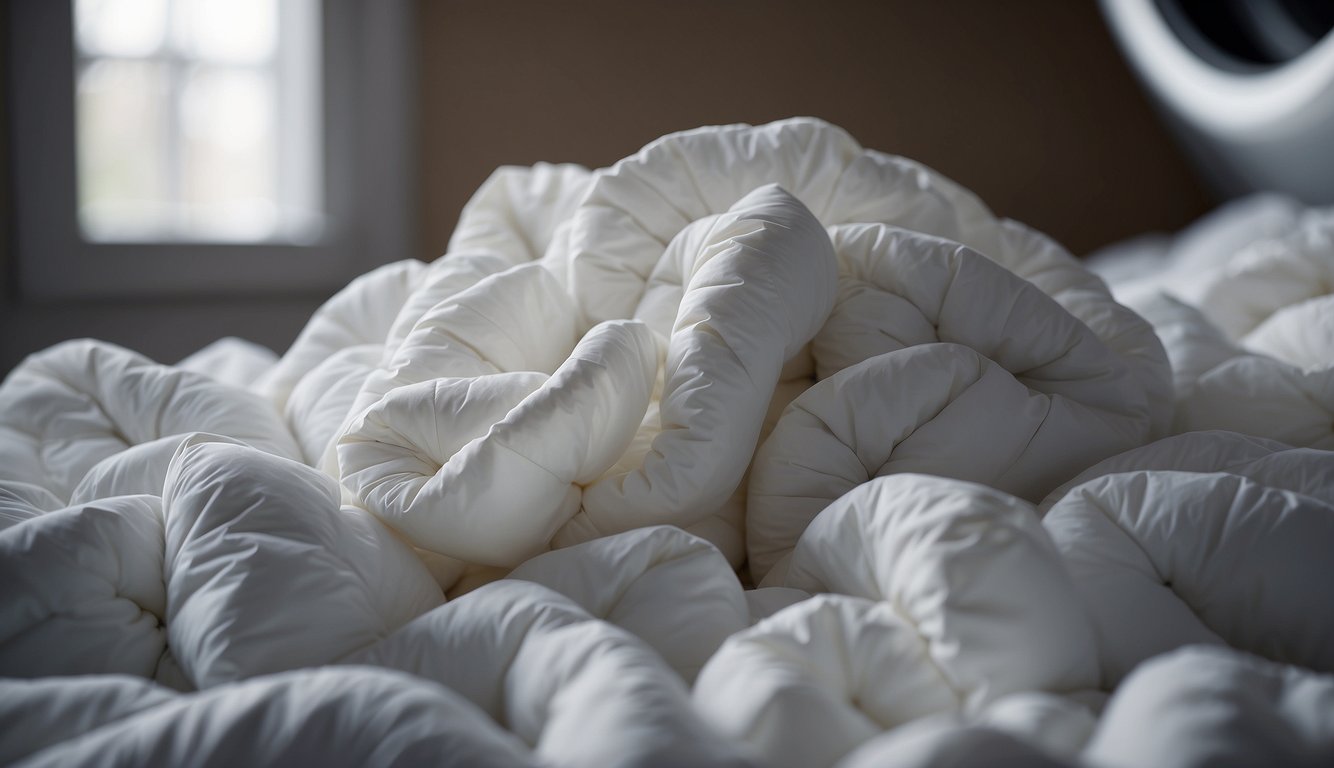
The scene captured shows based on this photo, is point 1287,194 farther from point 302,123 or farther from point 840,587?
point 302,123

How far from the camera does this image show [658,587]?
1.67 feet

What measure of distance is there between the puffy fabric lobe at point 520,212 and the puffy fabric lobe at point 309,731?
515 millimetres

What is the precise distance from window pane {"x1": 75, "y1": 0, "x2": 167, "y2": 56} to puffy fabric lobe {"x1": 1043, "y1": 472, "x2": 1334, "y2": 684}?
1.70m

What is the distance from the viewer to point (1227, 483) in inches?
20.4

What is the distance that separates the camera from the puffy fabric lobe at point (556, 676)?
35 cm

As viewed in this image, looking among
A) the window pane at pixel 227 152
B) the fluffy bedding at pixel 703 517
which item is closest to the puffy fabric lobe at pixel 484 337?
the fluffy bedding at pixel 703 517

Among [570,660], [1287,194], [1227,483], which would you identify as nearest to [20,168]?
[570,660]

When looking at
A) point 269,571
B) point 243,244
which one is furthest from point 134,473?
point 243,244

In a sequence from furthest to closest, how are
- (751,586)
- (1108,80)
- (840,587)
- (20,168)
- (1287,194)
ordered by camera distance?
1. (1108,80)
2. (1287,194)
3. (20,168)
4. (751,586)
5. (840,587)

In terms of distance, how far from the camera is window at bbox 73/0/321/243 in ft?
5.61

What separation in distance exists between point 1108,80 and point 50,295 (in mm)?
2012

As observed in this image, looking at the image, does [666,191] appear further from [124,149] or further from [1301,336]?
[124,149]

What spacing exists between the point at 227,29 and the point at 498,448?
158 centimetres

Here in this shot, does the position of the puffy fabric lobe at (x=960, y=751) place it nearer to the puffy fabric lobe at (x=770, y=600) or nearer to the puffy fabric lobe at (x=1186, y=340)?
the puffy fabric lobe at (x=770, y=600)
